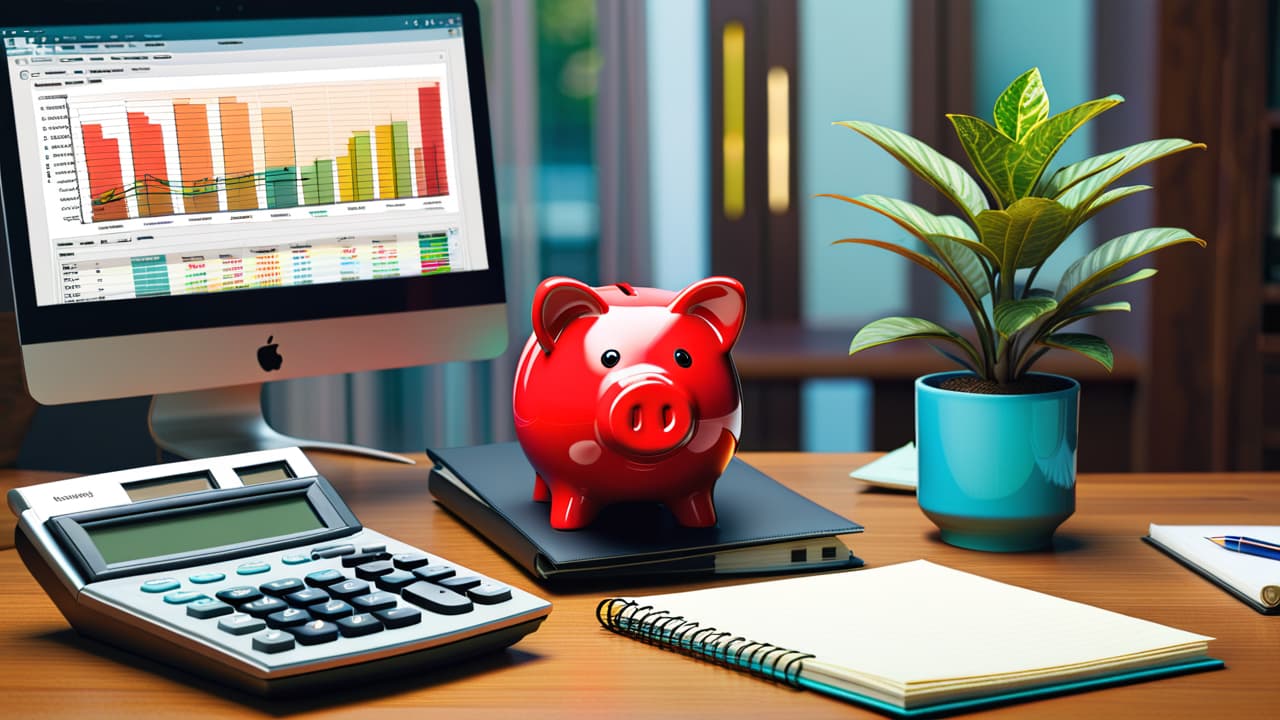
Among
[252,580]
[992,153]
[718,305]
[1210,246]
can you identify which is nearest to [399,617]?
[252,580]

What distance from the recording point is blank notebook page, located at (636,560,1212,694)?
0.69 metres

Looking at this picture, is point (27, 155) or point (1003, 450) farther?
point (27, 155)

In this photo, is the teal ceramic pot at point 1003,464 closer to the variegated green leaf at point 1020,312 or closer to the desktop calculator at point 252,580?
the variegated green leaf at point 1020,312

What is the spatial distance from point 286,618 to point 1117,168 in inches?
24.9

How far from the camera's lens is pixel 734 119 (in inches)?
116

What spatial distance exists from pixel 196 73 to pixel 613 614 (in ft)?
2.26

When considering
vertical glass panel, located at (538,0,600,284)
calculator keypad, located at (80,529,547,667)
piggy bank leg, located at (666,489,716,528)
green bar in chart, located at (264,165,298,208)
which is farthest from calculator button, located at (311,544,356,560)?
vertical glass panel, located at (538,0,600,284)

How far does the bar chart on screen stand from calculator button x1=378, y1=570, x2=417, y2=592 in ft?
1.78

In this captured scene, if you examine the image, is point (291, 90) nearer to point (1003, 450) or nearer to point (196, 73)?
point (196, 73)

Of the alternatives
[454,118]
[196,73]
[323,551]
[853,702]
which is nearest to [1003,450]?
[853,702]

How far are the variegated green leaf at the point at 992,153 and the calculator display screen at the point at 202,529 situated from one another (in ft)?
1.75

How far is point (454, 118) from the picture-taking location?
4.17ft

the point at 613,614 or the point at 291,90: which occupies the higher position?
the point at 291,90

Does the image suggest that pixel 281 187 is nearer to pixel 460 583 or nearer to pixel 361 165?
pixel 361 165
